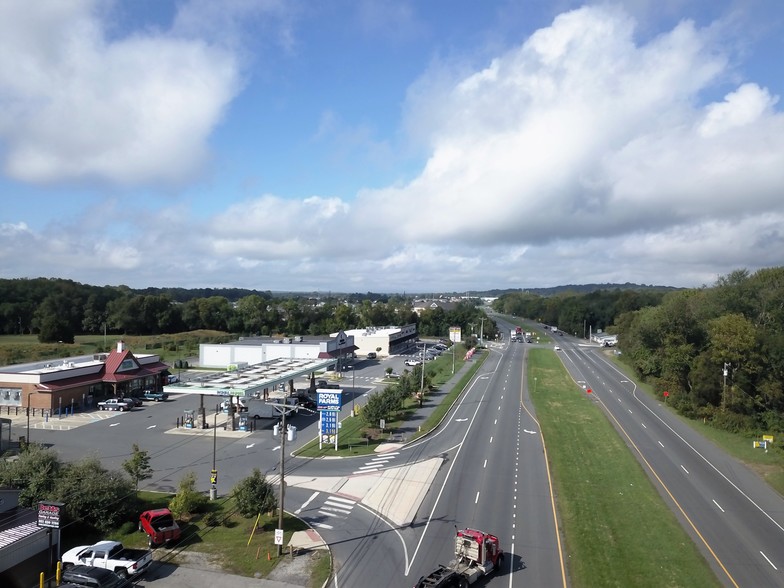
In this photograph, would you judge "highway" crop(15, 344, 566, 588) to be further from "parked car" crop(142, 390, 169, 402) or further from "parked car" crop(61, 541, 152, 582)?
"parked car" crop(61, 541, 152, 582)

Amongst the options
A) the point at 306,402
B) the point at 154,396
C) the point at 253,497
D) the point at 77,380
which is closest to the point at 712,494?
the point at 253,497

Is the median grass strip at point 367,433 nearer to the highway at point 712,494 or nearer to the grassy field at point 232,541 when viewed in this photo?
the grassy field at point 232,541

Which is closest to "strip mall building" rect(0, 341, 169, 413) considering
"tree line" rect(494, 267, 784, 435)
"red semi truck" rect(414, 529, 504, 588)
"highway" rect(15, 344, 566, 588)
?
"highway" rect(15, 344, 566, 588)

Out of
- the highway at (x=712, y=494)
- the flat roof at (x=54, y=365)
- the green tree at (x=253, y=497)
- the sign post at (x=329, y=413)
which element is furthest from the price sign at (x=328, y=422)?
the flat roof at (x=54, y=365)

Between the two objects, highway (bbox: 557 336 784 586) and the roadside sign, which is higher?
the roadside sign

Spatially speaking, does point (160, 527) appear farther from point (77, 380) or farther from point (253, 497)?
point (77, 380)

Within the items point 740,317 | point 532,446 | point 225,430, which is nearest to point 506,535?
point 532,446

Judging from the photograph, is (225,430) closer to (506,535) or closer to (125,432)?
(125,432)
